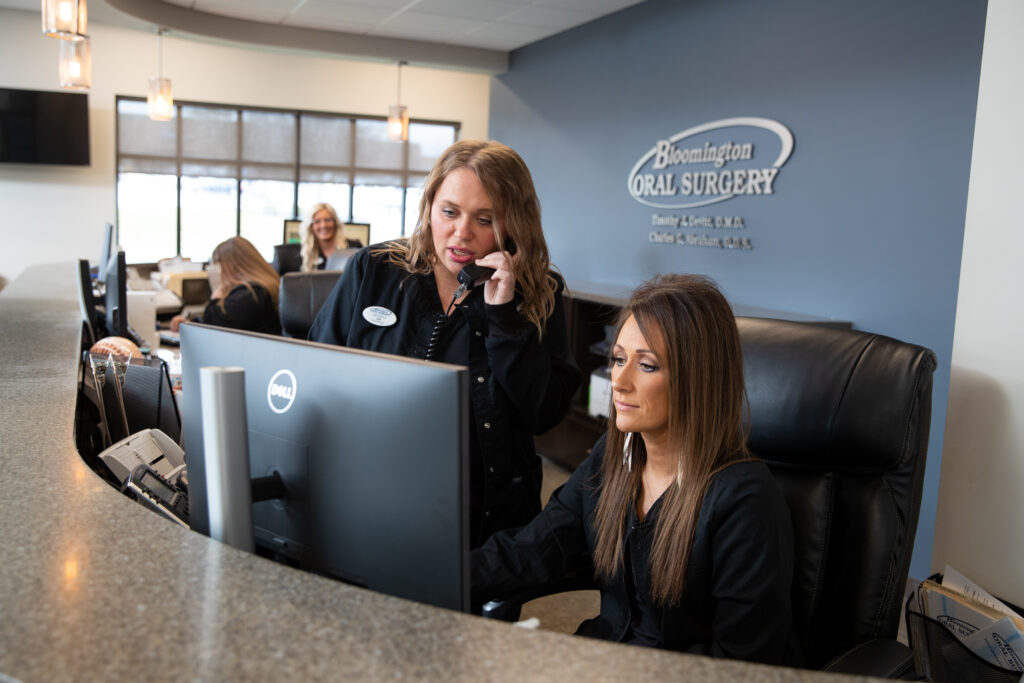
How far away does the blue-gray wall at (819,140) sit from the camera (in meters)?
3.24

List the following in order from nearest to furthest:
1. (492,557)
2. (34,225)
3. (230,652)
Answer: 1. (230,652)
2. (492,557)
3. (34,225)

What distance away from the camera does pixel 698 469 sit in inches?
55.7

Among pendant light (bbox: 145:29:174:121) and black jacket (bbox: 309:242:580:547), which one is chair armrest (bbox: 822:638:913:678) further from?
pendant light (bbox: 145:29:174:121)

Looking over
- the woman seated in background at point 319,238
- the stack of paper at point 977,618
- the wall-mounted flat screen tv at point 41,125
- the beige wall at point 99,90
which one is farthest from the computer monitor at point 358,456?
the wall-mounted flat screen tv at point 41,125

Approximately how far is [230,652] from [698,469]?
841 millimetres

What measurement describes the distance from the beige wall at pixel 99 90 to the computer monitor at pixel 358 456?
7.41 m

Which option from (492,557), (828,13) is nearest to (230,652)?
(492,557)

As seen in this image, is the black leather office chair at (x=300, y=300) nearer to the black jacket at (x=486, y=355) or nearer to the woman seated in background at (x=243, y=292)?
the woman seated in background at (x=243, y=292)

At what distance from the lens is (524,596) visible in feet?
5.17

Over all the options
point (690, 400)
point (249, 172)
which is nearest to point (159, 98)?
point (249, 172)

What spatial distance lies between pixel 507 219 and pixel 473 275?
15 cm

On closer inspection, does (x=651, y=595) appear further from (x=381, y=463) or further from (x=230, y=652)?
(x=230, y=652)

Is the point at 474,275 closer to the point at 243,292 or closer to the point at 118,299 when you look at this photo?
the point at 118,299

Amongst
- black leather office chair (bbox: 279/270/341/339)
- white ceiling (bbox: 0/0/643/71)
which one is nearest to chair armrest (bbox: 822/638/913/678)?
black leather office chair (bbox: 279/270/341/339)
